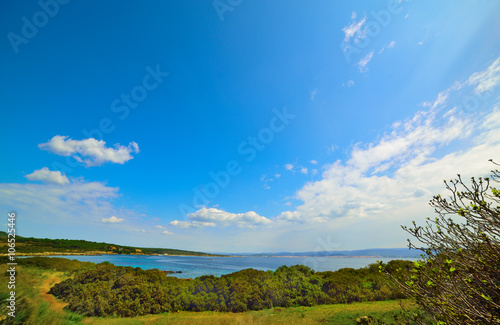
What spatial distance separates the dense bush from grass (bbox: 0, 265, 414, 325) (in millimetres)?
607

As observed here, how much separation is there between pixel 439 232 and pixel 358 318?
8053 mm

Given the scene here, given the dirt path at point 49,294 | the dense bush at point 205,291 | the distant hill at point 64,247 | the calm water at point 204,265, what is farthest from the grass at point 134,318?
the distant hill at point 64,247

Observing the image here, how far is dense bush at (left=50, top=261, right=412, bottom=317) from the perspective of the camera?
995cm

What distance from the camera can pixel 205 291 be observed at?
11781mm

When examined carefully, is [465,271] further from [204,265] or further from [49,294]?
[204,265]

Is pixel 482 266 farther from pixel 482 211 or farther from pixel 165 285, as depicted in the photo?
pixel 165 285

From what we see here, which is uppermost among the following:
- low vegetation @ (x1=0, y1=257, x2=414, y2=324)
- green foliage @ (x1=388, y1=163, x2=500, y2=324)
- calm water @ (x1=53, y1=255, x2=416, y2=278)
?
green foliage @ (x1=388, y1=163, x2=500, y2=324)

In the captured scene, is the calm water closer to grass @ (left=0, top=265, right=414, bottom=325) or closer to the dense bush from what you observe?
the dense bush

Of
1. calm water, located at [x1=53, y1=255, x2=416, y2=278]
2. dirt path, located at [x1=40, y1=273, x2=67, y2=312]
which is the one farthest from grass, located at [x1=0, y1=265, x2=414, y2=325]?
calm water, located at [x1=53, y1=255, x2=416, y2=278]

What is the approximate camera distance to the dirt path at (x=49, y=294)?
9306 mm

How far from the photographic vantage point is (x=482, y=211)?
2545 millimetres

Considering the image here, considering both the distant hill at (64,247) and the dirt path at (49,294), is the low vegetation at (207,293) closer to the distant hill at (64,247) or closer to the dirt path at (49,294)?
the dirt path at (49,294)

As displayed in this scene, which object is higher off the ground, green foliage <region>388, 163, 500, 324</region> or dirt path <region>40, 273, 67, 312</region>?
green foliage <region>388, 163, 500, 324</region>

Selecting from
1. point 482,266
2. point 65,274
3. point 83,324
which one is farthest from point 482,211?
point 65,274
